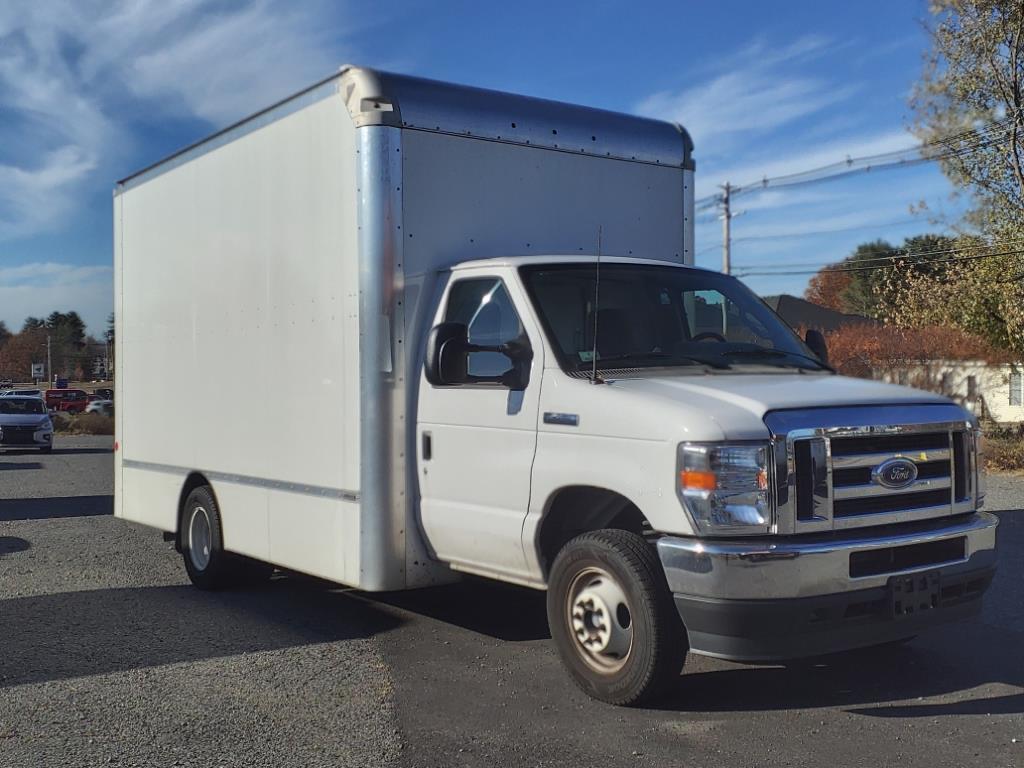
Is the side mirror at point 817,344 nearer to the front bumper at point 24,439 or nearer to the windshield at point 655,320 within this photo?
the windshield at point 655,320

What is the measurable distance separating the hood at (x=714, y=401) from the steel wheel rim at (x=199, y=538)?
412 centimetres

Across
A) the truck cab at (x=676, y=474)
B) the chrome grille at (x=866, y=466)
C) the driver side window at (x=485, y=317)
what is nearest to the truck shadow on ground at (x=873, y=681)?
the truck cab at (x=676, y=474)

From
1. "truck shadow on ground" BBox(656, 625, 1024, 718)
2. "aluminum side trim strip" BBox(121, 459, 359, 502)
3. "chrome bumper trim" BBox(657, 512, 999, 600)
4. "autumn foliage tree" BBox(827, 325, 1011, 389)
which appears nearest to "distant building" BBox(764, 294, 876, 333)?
"autumn foliage tree" BBox(827, 325, 1011, 389)

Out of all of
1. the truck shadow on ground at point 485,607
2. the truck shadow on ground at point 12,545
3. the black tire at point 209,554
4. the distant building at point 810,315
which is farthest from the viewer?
the distant building at point 810,315

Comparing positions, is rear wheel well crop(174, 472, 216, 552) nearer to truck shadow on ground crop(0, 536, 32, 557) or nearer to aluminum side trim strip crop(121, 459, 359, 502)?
aluminum side trim strip crop(121, 459, 359, 502)

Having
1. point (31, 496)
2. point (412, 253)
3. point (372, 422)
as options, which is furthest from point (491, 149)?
point (31, 496)

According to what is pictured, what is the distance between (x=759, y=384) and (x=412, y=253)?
2170 millimetres

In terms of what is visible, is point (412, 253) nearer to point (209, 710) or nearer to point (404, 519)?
point (404, 519)

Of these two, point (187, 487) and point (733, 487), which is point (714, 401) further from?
point (187, 487)

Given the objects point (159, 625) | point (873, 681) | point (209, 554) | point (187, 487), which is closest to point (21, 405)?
point (187, 487)

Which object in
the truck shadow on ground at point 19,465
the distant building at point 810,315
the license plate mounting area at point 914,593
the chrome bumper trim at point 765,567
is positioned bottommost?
the truck shadow on ground at point 19,465

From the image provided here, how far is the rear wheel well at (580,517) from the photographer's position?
5441 mm

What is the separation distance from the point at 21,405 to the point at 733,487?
30.2 m

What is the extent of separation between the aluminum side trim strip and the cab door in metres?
0.53
